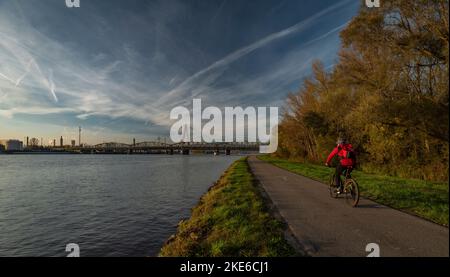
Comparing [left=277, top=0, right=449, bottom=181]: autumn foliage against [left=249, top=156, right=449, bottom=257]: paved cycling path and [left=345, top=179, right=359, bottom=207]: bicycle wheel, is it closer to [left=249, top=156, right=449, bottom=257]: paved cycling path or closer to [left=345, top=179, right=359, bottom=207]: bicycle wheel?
[left=249, top=156, right=449, bottom=257]: paved cycling path

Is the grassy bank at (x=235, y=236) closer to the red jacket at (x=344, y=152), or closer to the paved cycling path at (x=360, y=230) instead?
the paved cycling path at (x=360, y=230)

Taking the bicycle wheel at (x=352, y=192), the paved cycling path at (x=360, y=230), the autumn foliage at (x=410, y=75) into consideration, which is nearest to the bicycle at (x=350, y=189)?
the bicycle wheel at (x=352, y=192)

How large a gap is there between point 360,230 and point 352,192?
2.89m

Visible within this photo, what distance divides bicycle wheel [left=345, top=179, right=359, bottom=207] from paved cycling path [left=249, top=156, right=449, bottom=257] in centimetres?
23

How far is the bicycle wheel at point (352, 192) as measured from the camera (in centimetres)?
793

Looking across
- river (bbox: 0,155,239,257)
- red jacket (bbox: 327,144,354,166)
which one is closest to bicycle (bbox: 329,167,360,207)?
red jacket (bbox: 327,144,354,166)

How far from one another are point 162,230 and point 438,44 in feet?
33.7

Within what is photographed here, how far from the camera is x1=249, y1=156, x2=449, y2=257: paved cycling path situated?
4.05m

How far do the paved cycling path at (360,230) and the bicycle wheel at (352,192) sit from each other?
225 mm

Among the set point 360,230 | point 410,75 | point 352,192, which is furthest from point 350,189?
point 410,75

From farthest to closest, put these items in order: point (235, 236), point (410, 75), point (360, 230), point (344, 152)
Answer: point (344, 152) → point (235, 236) → point (360, 230) → point (410, 75)

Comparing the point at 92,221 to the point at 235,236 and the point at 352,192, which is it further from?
the point at 352,192

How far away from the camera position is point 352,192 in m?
8.17
